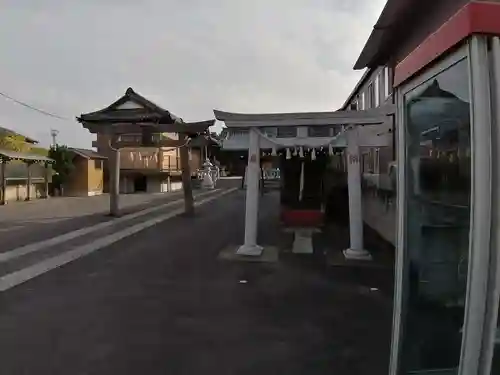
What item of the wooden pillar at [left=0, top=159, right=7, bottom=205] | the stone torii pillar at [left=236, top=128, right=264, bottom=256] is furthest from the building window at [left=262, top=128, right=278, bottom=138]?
the wooden pillar at [left=0, top=159, right=7, bottom=205]

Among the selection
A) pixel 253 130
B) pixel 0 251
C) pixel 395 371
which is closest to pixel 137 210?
pixel 0 251

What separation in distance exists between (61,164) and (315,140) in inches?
903

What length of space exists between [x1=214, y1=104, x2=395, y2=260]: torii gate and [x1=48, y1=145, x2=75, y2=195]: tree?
72.4ft

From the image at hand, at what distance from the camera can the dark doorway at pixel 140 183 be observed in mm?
34688

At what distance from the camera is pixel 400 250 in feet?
9.26

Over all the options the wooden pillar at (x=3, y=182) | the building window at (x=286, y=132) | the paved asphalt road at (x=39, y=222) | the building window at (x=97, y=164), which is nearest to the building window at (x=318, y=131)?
the building window at (x=286, y=132)

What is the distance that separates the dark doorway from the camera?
34688 mm

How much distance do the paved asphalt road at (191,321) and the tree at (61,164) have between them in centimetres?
2206

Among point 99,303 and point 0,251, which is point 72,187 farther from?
point 99,303

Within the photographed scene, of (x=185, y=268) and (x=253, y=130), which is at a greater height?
(x=253, y=130)

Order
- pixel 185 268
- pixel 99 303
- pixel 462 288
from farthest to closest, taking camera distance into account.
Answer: pixel 185 268 → pixel 99 303 → pixel 462 288

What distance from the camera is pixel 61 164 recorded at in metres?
29.4

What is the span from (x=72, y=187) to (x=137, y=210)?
12599 mm

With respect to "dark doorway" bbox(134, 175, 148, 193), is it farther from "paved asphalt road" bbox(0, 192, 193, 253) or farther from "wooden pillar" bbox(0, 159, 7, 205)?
"paved asphalt road" bbox(0, 192, 193, 253)
